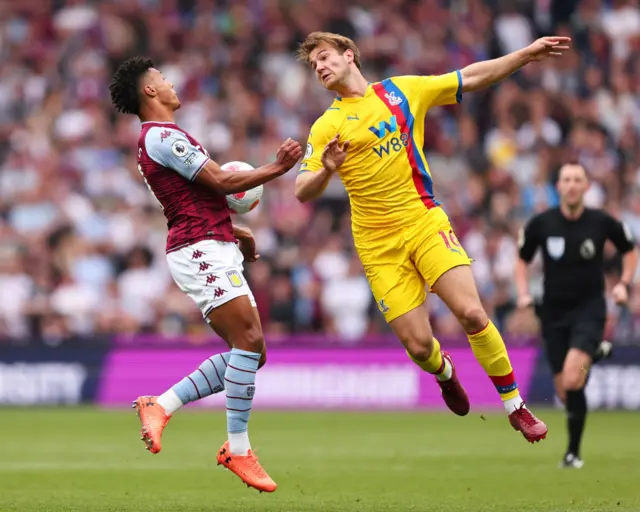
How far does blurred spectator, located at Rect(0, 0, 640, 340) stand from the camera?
1912 cm

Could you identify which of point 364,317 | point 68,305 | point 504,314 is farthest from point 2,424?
point 504,314

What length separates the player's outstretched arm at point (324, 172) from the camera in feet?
29.0

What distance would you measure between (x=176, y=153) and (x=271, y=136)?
12649 millimetres

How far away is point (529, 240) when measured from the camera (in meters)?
12.5

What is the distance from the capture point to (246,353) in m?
8.88

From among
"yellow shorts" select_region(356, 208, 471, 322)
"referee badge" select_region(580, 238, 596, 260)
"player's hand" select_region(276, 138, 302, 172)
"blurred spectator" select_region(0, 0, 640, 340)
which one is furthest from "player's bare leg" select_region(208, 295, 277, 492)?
"blurred spectator" select_region(0, 0, 640, 340)

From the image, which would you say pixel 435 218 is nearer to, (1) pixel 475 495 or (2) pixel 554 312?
(1) pixel 475 495

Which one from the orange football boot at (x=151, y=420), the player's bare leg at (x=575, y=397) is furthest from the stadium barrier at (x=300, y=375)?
the orange football boot at (x=151, y=420)

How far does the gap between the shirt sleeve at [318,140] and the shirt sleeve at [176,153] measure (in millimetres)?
902

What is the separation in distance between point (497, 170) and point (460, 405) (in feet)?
34.2

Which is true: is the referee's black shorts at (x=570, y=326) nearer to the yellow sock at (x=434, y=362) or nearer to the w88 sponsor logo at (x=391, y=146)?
the yellow sock at (x=434, y=362)

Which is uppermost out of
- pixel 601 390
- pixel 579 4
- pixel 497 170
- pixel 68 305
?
pixel 579 4

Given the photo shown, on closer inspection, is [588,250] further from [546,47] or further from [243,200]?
[243,200]

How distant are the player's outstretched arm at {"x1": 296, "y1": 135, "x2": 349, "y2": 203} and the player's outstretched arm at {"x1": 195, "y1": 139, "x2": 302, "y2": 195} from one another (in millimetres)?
253
